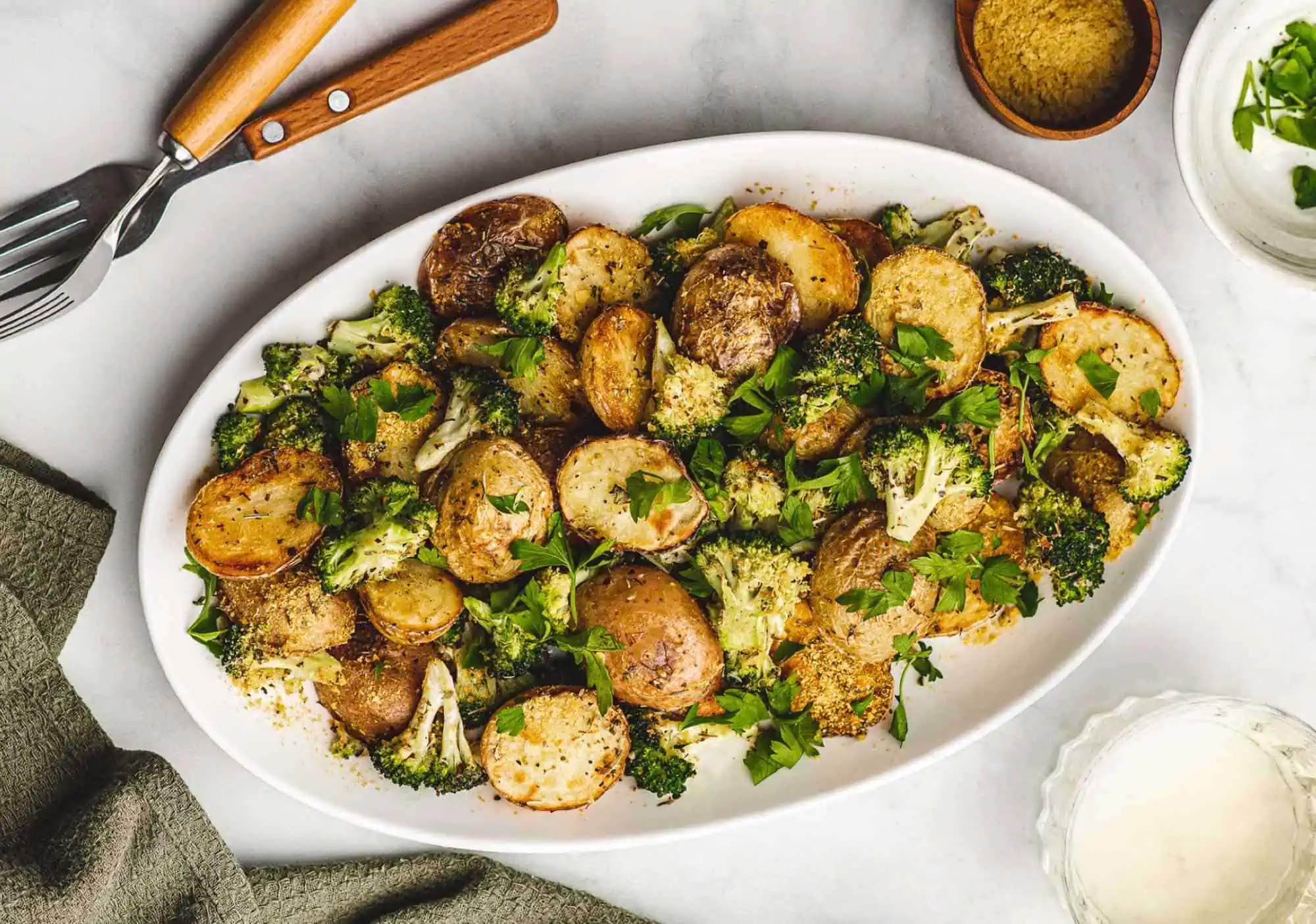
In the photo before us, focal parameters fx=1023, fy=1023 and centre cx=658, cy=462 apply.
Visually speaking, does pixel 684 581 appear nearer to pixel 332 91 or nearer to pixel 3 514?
pixel 332 91

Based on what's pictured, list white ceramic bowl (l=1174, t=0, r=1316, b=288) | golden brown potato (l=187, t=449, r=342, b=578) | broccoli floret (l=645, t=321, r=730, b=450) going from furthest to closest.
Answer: white ceramic bowl (l=1174, t=0, r=1316, b=288), golden brown potato (l=187, t=449, r=342, b=578), broccoli floret (l=645, t=321, r=730, b=450)

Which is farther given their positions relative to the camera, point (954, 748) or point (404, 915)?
point (404, 915)

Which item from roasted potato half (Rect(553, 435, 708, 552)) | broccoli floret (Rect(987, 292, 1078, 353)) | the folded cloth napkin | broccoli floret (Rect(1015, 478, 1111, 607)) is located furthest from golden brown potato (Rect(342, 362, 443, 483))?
broccoli floret (Rect(1015, 478, 1111, 607))

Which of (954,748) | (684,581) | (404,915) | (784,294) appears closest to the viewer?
(784,294)

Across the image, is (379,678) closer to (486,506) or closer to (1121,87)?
(486,506)

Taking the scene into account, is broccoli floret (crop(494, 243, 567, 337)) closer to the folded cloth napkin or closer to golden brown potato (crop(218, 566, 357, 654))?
golden brown potato (crop(218, 566, 357, 654))

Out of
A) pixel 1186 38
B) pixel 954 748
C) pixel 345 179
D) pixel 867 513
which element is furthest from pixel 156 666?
pixel 1186 38
